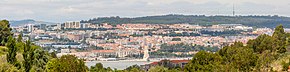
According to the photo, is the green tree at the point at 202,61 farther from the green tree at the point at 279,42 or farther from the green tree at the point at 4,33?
the green tree at the point at 4,33

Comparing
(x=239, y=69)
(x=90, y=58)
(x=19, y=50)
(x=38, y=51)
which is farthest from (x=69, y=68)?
(x=90, y=58)

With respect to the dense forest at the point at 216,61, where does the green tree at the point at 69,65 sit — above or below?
above

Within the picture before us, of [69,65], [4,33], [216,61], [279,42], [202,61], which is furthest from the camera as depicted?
[4,33]

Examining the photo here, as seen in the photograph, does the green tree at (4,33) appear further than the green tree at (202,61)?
Yes

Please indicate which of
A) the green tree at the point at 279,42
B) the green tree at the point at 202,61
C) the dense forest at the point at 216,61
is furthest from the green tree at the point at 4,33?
the green tree at the point at 202,61

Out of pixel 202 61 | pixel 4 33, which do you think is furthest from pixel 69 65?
pixel 4 33

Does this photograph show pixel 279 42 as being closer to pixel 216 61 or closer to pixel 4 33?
pixel 216 61

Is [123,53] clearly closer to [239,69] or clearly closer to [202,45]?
[202,45]

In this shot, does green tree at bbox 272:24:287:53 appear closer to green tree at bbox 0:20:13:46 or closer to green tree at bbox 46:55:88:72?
green tree at bbox 46:55:88:72

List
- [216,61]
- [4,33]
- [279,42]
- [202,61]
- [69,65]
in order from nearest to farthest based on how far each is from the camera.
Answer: [69,65] → [216,61] → [202,61] → [279,42] → [4,33]

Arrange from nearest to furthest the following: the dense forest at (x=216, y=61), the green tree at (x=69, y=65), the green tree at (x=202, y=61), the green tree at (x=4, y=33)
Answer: the green tree at (x=69, y=65)
the dense forest at (x=216, y=61)
the green tree at (x=202, y=61)
the green tree at (x=4, y=33)

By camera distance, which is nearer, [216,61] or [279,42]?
[216,61]

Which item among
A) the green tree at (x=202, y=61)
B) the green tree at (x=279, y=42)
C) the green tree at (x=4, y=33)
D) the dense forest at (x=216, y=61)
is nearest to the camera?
the dense forest at (x=216, y=61)
